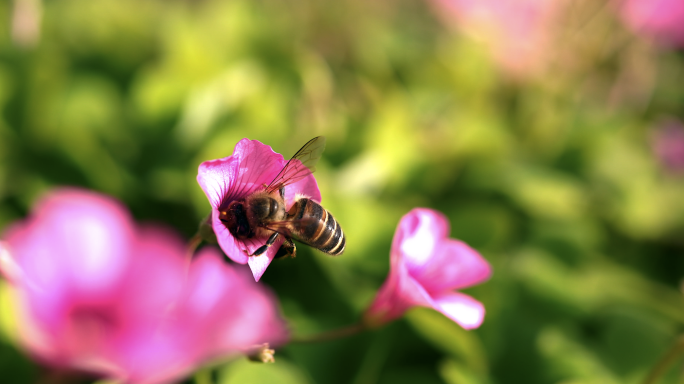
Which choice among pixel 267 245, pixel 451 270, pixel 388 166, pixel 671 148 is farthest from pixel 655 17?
pixel 267 245

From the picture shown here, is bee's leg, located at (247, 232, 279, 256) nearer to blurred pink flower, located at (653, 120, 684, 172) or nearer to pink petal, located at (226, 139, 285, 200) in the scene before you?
pink petal, located at (226, 139, 285, 200)

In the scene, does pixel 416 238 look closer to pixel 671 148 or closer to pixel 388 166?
pixel 388 166

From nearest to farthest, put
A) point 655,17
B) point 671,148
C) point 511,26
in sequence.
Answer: point 671,148
point 655,17
point 511,26

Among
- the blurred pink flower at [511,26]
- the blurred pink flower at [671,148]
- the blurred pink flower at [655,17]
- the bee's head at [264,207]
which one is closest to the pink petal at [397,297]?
the bee's head at [264,207]

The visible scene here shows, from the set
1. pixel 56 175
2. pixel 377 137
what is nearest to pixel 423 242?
pixel 377 137

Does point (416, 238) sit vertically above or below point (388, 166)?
below

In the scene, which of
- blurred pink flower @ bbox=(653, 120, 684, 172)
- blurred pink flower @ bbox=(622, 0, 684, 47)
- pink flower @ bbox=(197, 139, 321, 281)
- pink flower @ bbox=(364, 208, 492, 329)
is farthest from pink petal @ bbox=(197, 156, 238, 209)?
blurred pink flower @ bbox=(622, 0, 684, 47)
